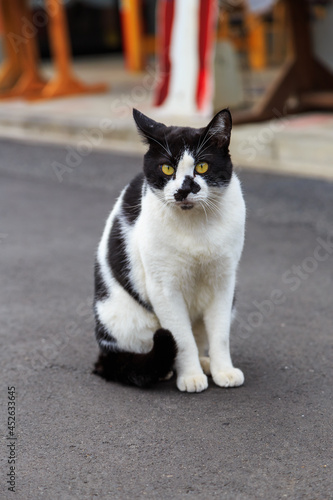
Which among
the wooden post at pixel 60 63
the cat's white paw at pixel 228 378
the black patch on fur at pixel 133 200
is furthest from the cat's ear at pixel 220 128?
the wooden post at pixel 60 63

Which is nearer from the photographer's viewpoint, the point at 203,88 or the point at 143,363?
the point at 143,363

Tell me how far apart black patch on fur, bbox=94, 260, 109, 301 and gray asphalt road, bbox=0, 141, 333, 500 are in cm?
36

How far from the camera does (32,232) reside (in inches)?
211

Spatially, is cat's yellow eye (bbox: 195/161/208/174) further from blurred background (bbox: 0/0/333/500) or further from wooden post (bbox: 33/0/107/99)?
wooden post (bbox: 33/0/107/99)

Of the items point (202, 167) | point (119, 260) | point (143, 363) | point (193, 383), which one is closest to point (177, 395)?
point (193, 383)

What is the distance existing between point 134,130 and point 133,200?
485 cm

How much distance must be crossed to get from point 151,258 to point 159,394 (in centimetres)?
57

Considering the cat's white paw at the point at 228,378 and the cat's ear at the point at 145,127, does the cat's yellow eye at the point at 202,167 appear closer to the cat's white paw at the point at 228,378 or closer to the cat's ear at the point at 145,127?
the cat's ear at the point at 145,127

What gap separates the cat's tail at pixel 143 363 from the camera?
2.71m

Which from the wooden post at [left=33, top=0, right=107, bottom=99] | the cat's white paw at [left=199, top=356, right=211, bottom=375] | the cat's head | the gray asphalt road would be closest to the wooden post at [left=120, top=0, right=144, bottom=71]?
the wooden post at [left=33, top=0, right=107, bottom=99]

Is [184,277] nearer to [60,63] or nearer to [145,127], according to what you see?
[145,127]

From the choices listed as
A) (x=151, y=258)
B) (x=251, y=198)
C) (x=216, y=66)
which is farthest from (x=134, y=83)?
(x=151, y=258)

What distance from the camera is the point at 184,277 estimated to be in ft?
8.93

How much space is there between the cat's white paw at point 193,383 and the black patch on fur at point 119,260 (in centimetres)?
31
